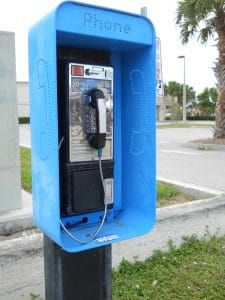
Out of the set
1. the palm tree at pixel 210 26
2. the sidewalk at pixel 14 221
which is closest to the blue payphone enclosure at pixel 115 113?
the sidewalk at pixel 14 221

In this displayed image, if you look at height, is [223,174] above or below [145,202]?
below

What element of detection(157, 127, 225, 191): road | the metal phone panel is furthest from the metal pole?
detection(157, 127, 225, 191): road

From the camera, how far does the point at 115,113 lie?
100 inches

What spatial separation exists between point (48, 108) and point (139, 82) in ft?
2.37

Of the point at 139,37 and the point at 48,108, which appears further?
the point at 139,37

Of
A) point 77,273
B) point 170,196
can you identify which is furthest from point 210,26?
point 77,273

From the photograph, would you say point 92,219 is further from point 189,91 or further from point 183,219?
point 189,91

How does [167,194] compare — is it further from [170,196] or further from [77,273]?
[77,273]

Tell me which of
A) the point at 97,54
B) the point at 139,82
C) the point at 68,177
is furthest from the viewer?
the point at 139,82

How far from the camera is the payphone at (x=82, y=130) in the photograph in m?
2.12

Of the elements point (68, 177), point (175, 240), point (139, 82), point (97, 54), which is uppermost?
point (97, 54)

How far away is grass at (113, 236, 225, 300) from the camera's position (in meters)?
3.09

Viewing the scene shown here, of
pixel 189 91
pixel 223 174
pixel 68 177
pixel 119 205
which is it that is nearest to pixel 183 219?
pixel 119 205

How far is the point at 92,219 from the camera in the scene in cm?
243
